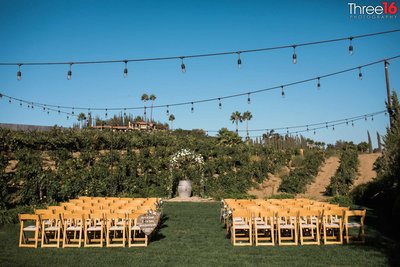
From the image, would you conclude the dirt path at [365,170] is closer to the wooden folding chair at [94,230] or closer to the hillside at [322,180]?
the hillside at [322,180]

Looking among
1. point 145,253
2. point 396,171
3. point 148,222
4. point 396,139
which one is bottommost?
point 145,253

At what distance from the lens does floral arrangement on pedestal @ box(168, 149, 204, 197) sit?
70.0 ft

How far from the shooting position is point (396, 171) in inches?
461

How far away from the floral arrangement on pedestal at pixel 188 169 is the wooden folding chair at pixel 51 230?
1192 cm

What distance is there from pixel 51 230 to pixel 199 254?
153 inches

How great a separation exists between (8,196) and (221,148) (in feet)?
51.8

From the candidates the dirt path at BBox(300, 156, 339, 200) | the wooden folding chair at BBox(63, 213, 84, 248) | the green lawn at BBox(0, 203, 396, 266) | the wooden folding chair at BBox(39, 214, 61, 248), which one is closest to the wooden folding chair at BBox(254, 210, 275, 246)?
the green lawn at BBox(0, 203, 396, 266)

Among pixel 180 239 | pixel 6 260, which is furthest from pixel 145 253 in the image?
pixel 6 260

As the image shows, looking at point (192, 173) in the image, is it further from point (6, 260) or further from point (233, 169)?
point (6, 260)

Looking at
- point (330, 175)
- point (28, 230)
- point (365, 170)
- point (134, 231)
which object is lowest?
point (134, 231)

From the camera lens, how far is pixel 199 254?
7.41 metres

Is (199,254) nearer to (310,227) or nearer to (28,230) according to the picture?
(310,227)

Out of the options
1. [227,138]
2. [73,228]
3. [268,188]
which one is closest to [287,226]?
[73,228]

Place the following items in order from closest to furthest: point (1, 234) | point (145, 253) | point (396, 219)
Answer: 1. point (145, 253)
2. point (1, 234)
3. point (396, 219)
